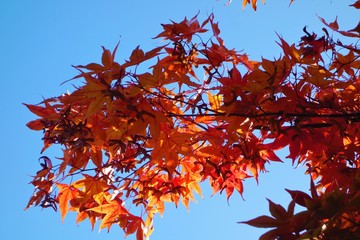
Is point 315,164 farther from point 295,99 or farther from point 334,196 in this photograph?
point 334,196

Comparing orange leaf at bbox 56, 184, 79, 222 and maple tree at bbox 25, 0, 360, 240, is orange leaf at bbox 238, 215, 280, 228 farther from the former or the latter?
orange leaf at bbox 56, 184, 79, 222

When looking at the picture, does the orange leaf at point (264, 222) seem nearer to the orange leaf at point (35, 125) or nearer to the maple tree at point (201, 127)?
the maple tree at point (201, 127)

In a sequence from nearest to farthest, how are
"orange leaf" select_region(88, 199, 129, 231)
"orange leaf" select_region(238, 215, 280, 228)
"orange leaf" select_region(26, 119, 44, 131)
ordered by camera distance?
"orange leaf" select_region(238, 215, 280, 228) → "orange leaf" select_region(26, 119, 44, 131) → "orange leaf" select_region(88, 199, 129, 231)

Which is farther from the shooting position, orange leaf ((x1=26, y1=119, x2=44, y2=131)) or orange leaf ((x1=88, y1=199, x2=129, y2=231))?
orange leaf ((x1=88, y1=199, x2=129, y2=231))

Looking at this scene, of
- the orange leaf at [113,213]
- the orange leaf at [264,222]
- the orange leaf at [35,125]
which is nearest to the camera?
the orange leaf at [264,222]

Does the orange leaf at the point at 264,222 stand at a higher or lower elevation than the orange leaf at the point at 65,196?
lower

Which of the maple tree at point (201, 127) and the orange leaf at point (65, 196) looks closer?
the maple tree at point (201, 127)

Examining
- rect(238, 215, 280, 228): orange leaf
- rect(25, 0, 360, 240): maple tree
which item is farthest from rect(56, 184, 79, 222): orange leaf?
rect(238, 215, 280, 228): orange leaf

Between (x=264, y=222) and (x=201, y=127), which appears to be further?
(x=201, y=127)

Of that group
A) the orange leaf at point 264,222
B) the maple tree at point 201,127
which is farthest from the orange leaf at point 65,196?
the orange leaf at point 264,222

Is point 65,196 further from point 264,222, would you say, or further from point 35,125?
point 264,222

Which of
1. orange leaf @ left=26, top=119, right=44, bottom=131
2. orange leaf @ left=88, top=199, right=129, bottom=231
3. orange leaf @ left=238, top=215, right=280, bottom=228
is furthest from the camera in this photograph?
orange leaf @ left=88, top=199, right=129, bottom=231

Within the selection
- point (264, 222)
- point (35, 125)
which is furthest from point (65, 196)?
point (264, 222)

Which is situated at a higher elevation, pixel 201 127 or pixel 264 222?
pixel 201 127
